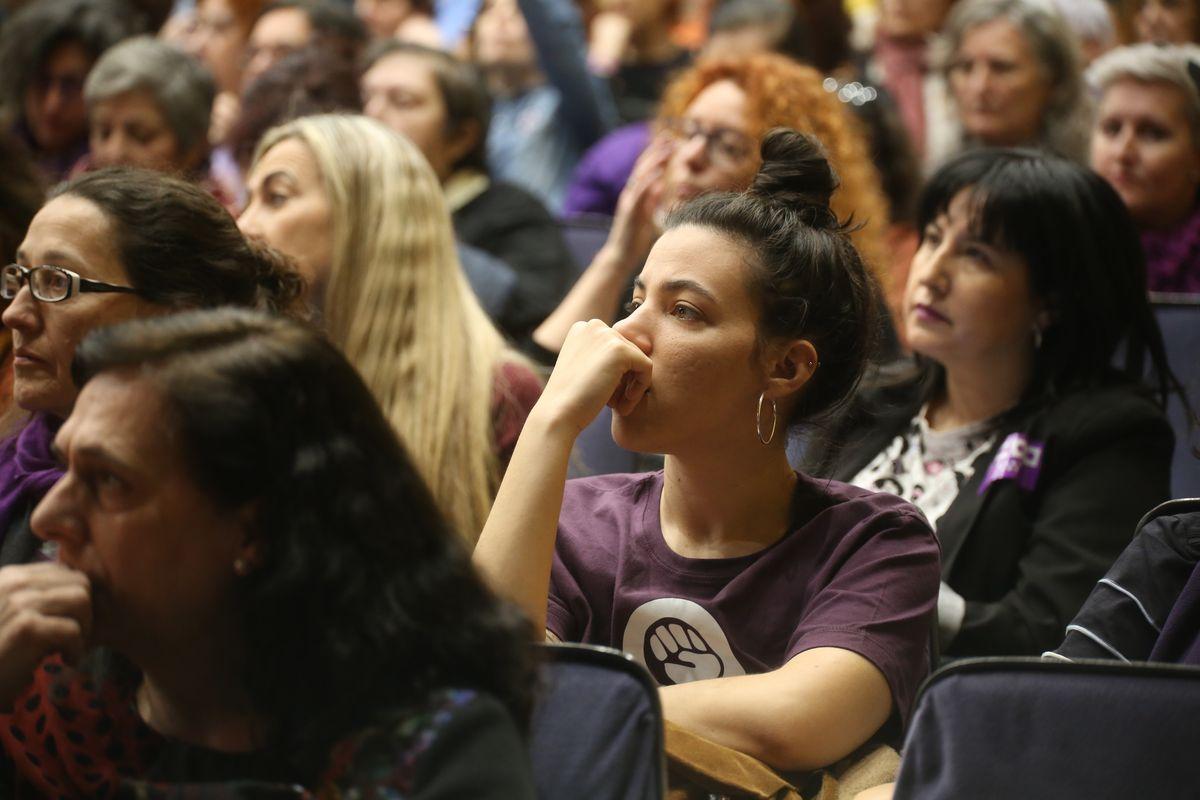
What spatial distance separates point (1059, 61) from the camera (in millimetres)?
3699

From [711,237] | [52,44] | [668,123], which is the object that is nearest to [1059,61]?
[668,123]

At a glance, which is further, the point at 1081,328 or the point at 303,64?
the point at 303,64

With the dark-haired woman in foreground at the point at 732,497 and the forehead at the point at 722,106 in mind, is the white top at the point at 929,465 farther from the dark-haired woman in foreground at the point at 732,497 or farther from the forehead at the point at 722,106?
the forehead at the point at 722,106

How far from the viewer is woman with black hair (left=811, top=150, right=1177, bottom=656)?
87.6 inches

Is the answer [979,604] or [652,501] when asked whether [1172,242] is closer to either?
[979,604]

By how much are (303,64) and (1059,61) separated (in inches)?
79.2

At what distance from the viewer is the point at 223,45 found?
5.33 metres

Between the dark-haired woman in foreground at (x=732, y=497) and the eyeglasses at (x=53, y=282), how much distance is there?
0.64 meters

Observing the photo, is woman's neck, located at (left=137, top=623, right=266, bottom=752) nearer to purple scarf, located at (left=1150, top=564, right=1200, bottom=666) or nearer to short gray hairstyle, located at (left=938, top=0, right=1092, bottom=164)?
purple scarf, located at (left=1150, top=564, right=1200, bottom=666)

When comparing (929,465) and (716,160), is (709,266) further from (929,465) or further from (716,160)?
(716,160)

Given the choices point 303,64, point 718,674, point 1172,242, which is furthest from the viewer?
point 303,64

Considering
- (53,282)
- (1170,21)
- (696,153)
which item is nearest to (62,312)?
Answer: (53,282)

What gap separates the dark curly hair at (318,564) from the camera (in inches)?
46.6

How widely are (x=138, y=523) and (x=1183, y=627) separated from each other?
1.10m
